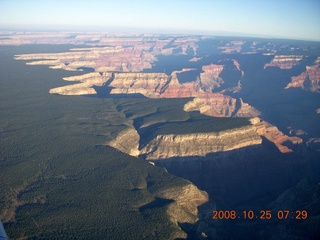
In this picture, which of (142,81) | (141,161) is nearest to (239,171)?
(141,161)

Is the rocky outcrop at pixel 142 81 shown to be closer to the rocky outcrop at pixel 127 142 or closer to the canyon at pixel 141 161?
the canyon at pixel 141 161

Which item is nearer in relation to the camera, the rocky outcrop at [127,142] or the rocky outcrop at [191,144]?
the rocky outcrop at [127,142]

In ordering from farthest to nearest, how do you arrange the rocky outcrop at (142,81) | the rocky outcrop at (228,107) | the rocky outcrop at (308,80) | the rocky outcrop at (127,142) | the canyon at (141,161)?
1. the rocky outcrop at (308,80)
2. the rocky outcrop at (142,81)
3. the rocky outcrop at (228,107)
4. the rocky outcrop at (127,142)
5. the canyon at (141,161)

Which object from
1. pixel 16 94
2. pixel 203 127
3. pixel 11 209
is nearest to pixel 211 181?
pixel 203 127

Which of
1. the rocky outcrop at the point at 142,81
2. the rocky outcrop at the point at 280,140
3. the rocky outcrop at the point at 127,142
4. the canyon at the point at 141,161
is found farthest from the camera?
the rocky outcrop at the point at 142,81
